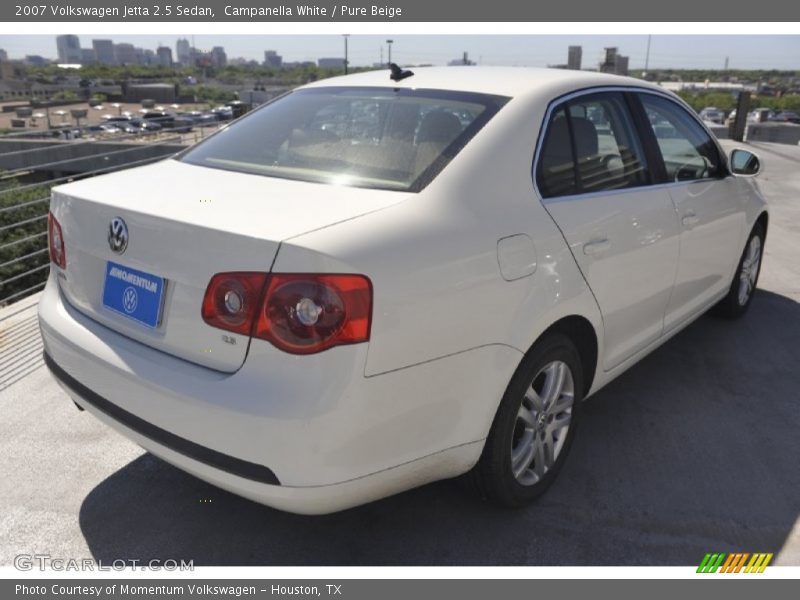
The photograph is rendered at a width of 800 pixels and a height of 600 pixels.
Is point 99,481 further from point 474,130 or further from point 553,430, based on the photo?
point 474,130

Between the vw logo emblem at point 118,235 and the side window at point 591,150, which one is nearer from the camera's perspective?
the vw logo emblem at point 118,235

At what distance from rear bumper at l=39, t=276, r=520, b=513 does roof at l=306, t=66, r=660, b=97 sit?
3.90ft

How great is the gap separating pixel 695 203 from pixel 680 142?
0.38m

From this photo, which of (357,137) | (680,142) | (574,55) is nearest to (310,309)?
(357,137)

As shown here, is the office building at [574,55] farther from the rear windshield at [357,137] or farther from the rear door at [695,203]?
the rear windshield at [357,137]

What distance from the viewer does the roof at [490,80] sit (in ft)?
9.63

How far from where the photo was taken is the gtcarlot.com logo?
2.55m

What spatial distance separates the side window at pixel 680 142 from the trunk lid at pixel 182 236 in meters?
1.90

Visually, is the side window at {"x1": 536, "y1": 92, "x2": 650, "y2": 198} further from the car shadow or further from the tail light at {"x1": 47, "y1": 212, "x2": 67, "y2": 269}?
the tail light at {"x1": 47, "y1": 212, "x2": 67, "y2": 269}

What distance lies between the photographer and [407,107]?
293 cm

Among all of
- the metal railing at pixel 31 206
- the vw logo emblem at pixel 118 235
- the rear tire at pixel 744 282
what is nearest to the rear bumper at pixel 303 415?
the vw logo emblem at pixel 118 235

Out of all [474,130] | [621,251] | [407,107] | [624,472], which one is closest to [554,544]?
[624,472]

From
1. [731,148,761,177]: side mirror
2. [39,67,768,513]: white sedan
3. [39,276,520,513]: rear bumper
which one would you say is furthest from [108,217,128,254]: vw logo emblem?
[731,148,761,177]: side mirror

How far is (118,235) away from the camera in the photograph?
236 cm
